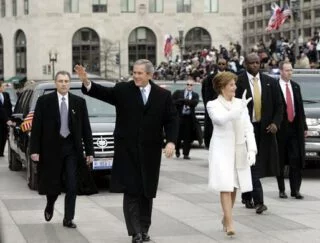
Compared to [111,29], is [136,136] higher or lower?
lower

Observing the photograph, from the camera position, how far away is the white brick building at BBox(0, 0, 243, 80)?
91500 mm

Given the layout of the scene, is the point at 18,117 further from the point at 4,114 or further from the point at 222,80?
the point at 222,80

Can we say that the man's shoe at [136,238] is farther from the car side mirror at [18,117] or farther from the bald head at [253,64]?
the car side mirror at [18,117]

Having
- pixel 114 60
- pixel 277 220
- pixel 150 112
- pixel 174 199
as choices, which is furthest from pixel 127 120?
pixel 114 60

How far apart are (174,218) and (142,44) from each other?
8393cm

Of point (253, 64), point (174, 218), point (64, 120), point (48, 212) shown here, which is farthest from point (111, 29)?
point (48, 212)

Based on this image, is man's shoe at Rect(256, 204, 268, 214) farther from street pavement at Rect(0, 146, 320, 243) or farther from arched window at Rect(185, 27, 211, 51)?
arched window at Rect(185, 27, 211, 51)

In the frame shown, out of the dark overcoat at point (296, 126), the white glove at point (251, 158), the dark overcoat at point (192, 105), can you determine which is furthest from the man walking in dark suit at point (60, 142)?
the dark overcoat at point (192, 105)

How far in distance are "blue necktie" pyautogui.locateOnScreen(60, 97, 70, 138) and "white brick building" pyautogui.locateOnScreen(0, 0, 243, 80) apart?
81.0 metres

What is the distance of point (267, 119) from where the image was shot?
10930 millimetres

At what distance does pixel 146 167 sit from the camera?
8.45 meters

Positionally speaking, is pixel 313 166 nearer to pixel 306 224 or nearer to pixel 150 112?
pixel 306 224

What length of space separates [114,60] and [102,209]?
3198 inches

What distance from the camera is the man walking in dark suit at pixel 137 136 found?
331 inches
